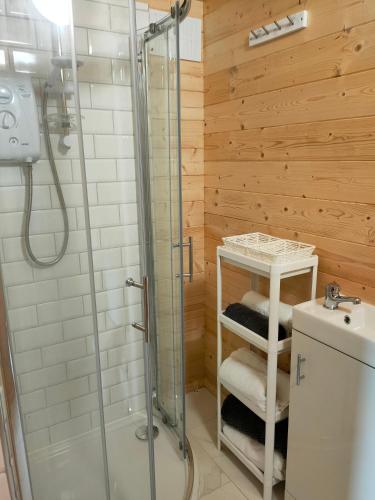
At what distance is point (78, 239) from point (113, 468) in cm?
103

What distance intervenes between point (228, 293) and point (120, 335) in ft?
2.21

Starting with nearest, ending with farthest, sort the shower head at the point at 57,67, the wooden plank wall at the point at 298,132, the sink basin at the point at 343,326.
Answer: the sink basin at the point at 343,326
the wooden plank wall at the point at 298,132
the shower head at the point at 57,67

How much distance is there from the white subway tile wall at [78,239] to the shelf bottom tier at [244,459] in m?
0.48

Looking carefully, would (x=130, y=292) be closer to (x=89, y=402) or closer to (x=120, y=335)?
(x=120, y=335)

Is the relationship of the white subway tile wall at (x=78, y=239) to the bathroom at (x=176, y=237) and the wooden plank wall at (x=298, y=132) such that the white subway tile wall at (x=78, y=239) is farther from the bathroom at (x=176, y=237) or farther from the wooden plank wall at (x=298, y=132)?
the wooden plank wall at (x=298, y=132)

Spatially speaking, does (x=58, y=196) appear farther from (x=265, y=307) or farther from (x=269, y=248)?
(x=265, y=307)

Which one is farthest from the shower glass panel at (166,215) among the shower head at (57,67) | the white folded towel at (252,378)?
the shower head at (57,67)

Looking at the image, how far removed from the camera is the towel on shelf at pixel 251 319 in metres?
1.63

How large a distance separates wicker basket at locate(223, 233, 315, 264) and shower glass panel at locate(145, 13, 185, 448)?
0.28 meters

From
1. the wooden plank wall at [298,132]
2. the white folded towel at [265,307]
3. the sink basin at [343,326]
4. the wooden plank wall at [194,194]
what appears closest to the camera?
the sink basin at [343,326]

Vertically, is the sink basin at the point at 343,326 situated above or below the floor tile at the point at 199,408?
above

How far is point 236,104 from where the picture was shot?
6.37 ft

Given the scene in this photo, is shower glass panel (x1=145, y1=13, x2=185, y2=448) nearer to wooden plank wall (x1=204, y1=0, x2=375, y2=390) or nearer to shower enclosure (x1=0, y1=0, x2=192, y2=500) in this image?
shower enclosure (x1=0, y1=0, x2=192, y2=500)

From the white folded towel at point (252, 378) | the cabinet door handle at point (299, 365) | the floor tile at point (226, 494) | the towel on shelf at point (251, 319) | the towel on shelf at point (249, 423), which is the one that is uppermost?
the towel on shelf at point (251, 319)
